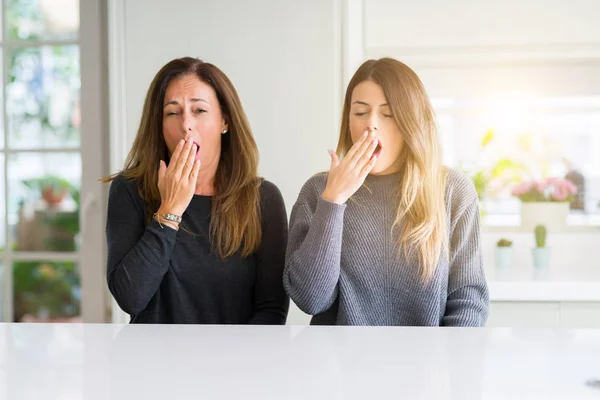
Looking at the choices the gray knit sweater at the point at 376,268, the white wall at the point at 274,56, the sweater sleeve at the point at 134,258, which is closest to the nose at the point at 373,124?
the gray knit sweater at the point at 376,268

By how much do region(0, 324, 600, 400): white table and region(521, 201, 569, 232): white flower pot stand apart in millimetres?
1841

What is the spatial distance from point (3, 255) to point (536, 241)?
2141 millimetres

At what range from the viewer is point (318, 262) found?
1.29 m

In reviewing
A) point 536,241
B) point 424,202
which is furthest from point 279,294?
point 536,241

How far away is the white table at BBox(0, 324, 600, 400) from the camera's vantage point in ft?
2.24

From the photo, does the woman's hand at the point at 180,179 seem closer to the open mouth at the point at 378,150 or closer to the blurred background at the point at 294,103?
the open mouth at the point at 378,150

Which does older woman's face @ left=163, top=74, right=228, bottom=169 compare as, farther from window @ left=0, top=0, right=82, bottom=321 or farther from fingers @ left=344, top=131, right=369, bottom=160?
window @ left=0, top=0, right=82, bottom=321

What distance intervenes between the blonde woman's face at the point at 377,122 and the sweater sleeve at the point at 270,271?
10.6 inches

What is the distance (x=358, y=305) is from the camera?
135 cm

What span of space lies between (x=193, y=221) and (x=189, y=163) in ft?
0.49

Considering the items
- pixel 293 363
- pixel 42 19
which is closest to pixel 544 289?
pixel 293 363

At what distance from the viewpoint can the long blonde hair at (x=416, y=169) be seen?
1327mm

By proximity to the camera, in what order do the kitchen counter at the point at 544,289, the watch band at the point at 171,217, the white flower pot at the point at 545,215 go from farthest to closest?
the white flower pot at the point at 545,215, the kitchen counter at the point at 544,289, the watch band at the point at 171,217

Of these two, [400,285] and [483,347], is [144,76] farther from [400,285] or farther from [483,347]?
[483,347]
